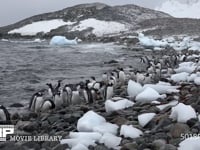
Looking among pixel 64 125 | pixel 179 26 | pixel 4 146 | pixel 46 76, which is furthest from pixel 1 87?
pixel 179 26

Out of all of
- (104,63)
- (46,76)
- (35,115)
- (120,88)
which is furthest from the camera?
(104,63)

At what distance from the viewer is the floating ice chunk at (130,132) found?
598 cm

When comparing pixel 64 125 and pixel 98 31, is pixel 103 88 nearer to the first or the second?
pixel 64 125

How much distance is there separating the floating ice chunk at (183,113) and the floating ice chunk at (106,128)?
2.93 feet

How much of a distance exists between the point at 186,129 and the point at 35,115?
399cm

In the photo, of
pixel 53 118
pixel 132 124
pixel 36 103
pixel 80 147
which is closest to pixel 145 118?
pixel 132 124

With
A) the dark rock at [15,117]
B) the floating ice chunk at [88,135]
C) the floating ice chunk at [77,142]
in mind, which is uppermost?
the floating ice chunk at [88,135]

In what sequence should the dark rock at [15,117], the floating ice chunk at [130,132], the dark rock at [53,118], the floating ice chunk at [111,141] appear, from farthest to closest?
the dark rock at [15,117], the dark rock at [53,118], the floating ice chunk at [130,132], the floating ice chunk at [111,141]

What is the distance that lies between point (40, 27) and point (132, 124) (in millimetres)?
63146

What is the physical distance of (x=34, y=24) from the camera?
70250 millimetres

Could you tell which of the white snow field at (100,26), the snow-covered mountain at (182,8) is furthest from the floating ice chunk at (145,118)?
the snow-covered mountain at (182,8)

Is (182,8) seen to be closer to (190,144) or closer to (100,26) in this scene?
(100,26)

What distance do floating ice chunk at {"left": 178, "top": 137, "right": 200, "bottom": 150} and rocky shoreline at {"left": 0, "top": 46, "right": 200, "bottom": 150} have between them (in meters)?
0.11

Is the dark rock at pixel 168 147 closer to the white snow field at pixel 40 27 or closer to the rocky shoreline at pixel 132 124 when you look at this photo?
the rocky shoreline at pixel 132 124
